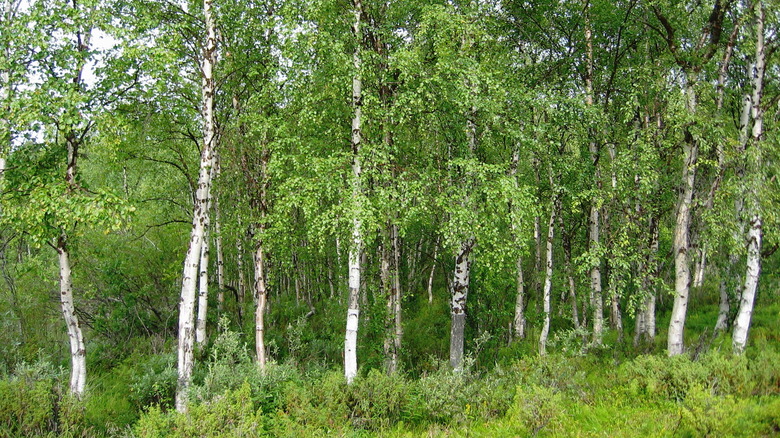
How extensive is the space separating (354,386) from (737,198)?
29.9 feet

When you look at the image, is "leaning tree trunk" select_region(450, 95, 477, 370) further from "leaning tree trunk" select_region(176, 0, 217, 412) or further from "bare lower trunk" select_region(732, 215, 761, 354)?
"leaning tree trunk" select_region(176, 0, 217, 412)

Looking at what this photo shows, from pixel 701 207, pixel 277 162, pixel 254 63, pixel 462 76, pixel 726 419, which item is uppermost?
pixel 254 63

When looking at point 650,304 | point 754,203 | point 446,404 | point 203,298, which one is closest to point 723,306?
point 650,304

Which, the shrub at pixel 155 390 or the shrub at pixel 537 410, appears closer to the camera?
the shrub at pixel 537 410

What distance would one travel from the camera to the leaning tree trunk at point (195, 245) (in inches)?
355

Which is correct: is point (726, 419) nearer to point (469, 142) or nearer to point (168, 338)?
point (469, 142)

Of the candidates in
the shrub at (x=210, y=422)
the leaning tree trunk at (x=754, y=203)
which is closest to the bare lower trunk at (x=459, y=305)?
the shrub at (x=210, y=422)

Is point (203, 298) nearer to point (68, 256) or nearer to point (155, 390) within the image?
point (155, 390)

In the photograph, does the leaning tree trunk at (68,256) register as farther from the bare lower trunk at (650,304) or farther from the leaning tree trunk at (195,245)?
the bare lower trunk at (650,304)

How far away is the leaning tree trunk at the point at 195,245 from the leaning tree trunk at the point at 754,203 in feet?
35.7

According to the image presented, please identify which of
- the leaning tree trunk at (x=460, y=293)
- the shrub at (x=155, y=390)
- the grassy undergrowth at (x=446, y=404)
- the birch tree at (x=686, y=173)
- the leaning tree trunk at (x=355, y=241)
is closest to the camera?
the grassy undergrowth at (x=446, y=404)

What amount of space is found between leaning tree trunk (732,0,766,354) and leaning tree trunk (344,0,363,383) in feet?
25.4

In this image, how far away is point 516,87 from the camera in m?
10.9

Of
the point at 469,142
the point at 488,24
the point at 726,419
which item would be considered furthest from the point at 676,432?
the point at 488,24
